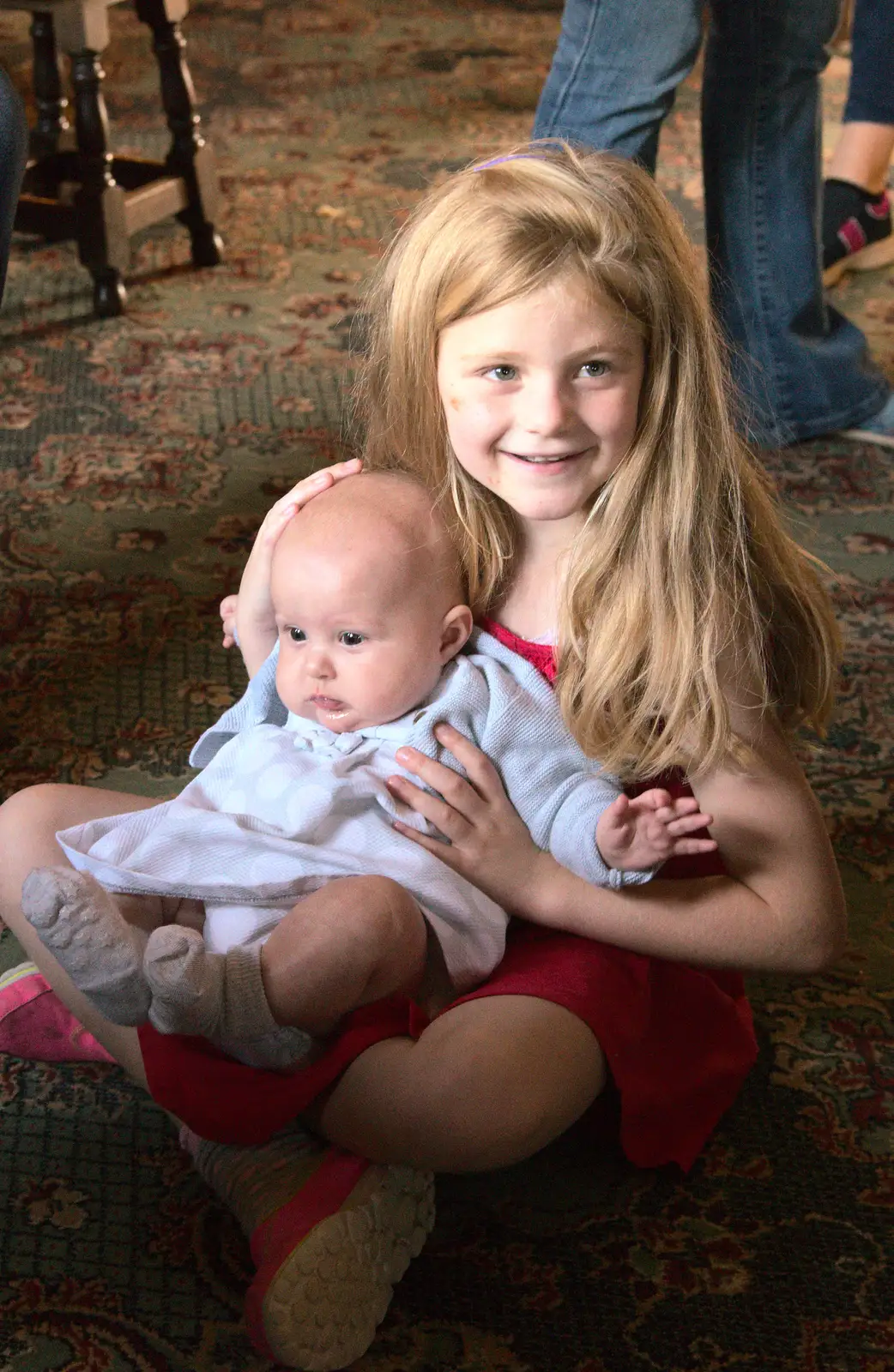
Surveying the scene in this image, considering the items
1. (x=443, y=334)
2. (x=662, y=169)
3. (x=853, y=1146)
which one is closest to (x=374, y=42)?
(x=662, y=169)

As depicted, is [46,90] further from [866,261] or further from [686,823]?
[686,823]

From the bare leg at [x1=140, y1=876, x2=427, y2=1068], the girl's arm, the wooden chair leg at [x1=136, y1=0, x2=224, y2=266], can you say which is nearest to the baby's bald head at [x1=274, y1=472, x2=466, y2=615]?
the girl's arm

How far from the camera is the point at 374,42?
3.88 meters

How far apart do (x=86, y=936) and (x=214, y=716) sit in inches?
26.0

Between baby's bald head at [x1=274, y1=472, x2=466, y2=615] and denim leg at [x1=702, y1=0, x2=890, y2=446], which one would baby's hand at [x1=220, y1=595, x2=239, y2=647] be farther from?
denim leg at [x1=702, y1=0, x2=890, y2=446]

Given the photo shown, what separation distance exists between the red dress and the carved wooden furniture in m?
1.54

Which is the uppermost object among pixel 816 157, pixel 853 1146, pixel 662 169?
pixel 816 157

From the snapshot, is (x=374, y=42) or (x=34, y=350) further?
(x=374, y=42)

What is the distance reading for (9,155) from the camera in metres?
1.18

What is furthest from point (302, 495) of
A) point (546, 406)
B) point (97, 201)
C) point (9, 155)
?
point (97, 201)

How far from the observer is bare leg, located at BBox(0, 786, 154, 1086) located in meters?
1.07

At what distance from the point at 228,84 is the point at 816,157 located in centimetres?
198

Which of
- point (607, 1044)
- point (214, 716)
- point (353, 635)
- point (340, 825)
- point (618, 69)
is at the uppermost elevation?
point (618, 69)

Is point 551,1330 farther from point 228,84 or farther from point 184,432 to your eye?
point 228,84
